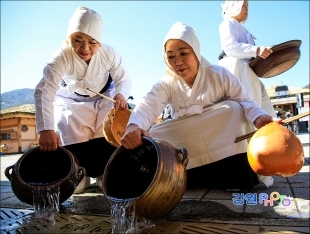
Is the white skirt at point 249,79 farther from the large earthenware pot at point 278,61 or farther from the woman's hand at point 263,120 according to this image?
the woman's hand at point 263,120

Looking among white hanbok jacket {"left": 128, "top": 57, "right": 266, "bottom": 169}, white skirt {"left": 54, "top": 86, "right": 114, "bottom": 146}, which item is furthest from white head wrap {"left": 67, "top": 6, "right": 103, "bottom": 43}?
white hanbok jacket {"left": 128, "top": 57, "right": 266, "bottom": 169}

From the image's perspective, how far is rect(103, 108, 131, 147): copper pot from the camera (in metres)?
3.00

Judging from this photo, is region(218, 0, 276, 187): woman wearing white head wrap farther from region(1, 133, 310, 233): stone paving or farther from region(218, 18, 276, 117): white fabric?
region(1, 133, 310, 233): stone paving

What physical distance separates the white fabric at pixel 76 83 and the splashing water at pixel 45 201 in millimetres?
647

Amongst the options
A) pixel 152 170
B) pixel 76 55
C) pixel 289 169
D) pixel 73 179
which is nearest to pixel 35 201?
pixel 73 179

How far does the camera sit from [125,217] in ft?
5.64

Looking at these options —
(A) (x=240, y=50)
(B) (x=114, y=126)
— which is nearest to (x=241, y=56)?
(A) (x=240, y=50)

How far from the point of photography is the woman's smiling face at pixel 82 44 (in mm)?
2912

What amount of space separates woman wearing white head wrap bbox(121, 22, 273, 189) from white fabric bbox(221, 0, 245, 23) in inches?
53.9

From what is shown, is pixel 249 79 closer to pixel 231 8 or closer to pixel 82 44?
pixel 231 8

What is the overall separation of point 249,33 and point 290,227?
2792 mm

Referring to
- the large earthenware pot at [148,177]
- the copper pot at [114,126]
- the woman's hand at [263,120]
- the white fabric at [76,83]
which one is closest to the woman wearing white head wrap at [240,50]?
the woman's hand at [263,120]

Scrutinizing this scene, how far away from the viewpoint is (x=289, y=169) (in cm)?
180

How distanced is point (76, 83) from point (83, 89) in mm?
113
